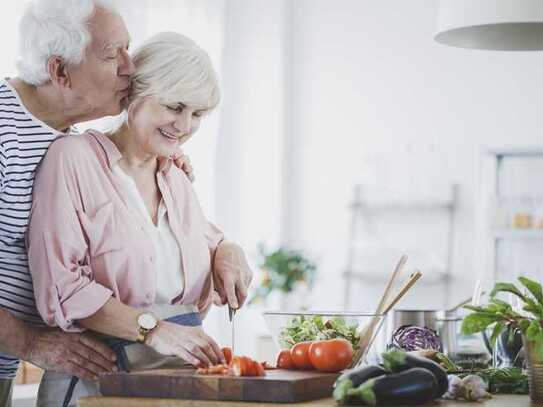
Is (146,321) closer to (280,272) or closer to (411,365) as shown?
(411,365)

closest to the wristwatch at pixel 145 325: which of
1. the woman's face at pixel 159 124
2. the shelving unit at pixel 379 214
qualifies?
the woman's face at pixel 159 124

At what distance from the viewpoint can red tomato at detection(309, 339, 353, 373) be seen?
2.23 meters

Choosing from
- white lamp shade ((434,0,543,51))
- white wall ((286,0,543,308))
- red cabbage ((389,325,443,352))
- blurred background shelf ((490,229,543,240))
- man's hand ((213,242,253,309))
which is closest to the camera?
man's hand ((213,242,253,309))

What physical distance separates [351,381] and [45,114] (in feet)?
3.61

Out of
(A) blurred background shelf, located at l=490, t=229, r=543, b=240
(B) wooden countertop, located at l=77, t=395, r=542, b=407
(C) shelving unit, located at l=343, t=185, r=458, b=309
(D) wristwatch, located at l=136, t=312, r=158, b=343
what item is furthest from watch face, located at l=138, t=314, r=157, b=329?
(C) shelving unit, located at l=343, t=185, r=458, b=309

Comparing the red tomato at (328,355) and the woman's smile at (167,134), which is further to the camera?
the woman's smile at (167,134)

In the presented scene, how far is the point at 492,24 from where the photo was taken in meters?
3.18

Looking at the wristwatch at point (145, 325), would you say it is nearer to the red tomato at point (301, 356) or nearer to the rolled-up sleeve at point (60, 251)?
the rolled-up sleeve at point (60, 251)

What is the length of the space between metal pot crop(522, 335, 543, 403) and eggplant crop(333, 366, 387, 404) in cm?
35

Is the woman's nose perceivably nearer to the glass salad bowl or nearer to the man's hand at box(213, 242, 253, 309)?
the man's hand at box(213, 242, 253, 309)

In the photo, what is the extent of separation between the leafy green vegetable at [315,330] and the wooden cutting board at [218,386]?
26 centimetres

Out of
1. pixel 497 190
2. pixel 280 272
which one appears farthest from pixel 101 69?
pixel 497 190

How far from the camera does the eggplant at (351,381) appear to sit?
1.90 m

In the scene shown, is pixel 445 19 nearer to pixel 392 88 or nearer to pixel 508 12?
pixel 508 12
